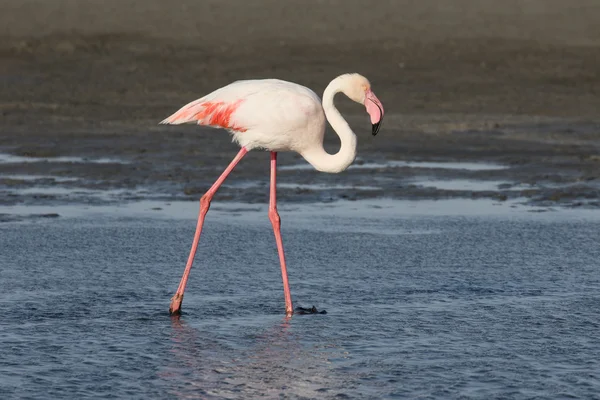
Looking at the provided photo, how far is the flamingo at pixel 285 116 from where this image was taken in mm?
7391

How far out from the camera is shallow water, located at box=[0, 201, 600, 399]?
5.55 meters

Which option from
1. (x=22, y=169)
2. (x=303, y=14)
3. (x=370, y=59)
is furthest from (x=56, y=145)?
(x=303, y=14)

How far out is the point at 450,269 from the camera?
8016 millimetres

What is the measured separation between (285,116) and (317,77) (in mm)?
12148

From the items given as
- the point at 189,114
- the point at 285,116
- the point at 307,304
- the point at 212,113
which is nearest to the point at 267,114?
the point at 285,116

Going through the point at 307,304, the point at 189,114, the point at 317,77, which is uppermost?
the point at 317,77

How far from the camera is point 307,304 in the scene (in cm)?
705

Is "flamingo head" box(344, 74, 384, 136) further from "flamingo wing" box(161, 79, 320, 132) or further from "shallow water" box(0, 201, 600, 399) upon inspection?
"shallow water" box(0, 201, 600, 399)

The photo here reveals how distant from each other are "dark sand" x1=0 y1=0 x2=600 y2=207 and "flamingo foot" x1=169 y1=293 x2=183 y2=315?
4.27 metres

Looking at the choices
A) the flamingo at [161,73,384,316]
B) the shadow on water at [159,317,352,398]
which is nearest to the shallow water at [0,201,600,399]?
the shadow on water at [159,317,352,398]

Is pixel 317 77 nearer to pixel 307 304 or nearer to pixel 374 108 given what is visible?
pixel 374 108

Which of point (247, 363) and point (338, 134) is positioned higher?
point (338, 134)

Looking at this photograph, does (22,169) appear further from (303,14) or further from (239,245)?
(303,14)

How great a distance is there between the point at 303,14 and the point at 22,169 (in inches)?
537
